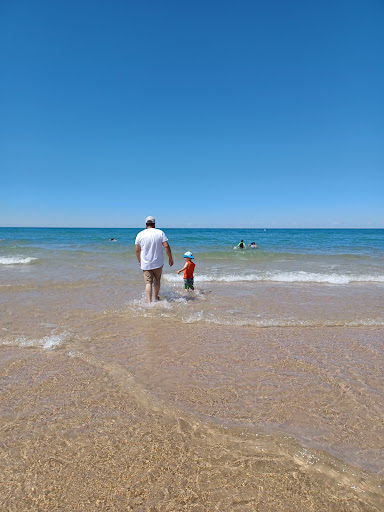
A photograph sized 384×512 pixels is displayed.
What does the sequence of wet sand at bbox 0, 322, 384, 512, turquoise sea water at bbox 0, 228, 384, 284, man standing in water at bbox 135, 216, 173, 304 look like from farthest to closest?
turquoise sea water at bbox 0, 228, 384, 284, man standing in water at bbox 135, 216, 173, 304, wet sand at bbox 0, 322, 384, 512

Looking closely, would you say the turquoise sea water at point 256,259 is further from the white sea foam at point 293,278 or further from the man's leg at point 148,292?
the man's leg at point 148,292

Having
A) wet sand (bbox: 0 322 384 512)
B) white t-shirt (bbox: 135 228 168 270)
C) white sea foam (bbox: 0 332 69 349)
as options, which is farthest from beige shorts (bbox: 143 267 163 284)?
wet sand (bbox: 0 322 384 512)

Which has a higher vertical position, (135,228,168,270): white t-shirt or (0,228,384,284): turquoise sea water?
(135,228,168,270): white t-shirt

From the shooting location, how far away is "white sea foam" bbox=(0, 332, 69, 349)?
4.06 m

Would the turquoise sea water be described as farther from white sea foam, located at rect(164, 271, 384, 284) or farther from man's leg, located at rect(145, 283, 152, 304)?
man's leg, located at rect(145, 283, 152, 304)

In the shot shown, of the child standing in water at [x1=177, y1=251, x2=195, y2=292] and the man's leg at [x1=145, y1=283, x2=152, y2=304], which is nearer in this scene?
the man's leg at [x1=145, y1=283, x2=152, y2=304]

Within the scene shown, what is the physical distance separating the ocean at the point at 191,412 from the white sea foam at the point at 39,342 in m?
0.03

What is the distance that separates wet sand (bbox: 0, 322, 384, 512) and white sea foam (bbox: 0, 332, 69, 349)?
0.45 feet

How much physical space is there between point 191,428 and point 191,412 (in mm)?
223

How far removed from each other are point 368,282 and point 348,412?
29.4ft

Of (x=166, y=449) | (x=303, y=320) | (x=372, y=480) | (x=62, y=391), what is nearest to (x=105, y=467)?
(x=166, y=449)

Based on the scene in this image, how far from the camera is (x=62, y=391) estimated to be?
9.44 feet

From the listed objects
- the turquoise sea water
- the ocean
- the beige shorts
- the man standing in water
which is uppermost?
the man standing in water

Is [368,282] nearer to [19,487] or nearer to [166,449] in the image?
[166,449]
